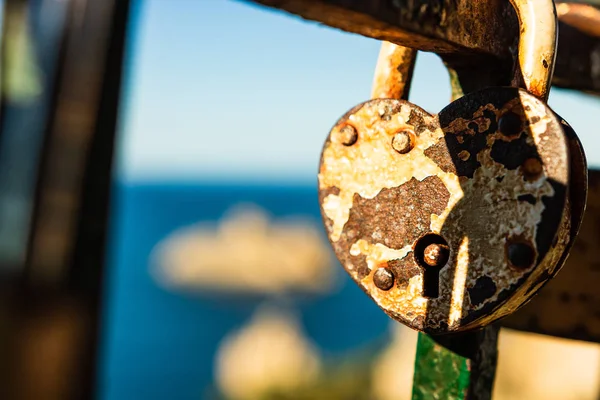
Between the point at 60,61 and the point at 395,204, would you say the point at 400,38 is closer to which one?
the point at 395,204

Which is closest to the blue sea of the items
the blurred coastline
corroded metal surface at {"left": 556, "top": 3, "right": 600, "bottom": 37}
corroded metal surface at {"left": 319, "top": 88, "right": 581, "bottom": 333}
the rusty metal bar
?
the blurred coastline

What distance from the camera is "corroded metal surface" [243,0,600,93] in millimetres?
419

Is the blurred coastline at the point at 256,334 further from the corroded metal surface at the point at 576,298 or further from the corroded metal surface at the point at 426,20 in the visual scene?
the corroded metal surface at the point at 426,20

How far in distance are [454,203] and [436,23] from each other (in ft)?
0.49

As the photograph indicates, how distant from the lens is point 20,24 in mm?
341

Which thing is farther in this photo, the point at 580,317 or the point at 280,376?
the point at 280,376

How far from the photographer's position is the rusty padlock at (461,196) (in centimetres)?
49

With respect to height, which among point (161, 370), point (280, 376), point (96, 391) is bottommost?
point (161, 370)

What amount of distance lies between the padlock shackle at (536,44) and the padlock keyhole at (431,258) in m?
0.15

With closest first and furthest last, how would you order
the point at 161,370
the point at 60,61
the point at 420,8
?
the point at 60,61 < the point at 420,8 < the point at 161,370

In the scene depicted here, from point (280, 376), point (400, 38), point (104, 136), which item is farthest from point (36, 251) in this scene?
point (280, 376)

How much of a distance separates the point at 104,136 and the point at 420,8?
0.80 ft

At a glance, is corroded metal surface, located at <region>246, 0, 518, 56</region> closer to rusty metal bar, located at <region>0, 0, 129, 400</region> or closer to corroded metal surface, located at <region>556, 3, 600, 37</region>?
rusty metal bar, located at <region>0, 0, 129, 400</region>

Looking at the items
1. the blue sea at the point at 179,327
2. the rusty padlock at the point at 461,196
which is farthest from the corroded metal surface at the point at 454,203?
the blue sea at the point at 179,327
